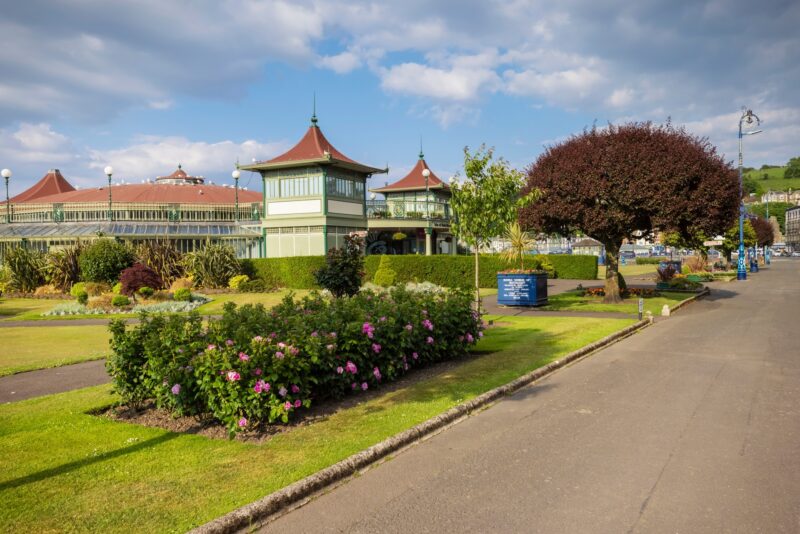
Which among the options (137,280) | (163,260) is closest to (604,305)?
(137,280)

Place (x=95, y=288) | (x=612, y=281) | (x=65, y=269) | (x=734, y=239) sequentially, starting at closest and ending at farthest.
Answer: (x=612, y=281), (x=95, y=288), (x=65, y=269), (x=734, y=239)

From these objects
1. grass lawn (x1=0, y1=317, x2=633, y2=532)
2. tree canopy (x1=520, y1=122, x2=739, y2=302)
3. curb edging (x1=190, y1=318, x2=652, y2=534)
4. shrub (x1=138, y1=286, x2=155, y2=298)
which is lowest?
curb edging (x1=190, y1=318, x2=652, y2=534)

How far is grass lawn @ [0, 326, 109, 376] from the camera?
1141 centimetres

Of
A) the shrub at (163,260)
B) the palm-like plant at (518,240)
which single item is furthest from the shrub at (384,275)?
the shrub at (163,260)

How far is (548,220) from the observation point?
2275 centimetres

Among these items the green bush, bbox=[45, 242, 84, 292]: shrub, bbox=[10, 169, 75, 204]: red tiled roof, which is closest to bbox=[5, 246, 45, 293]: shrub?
bbox=[45, 242, 84, 292]: shrub

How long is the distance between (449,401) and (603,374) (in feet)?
11.6

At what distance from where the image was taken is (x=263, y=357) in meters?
6.49

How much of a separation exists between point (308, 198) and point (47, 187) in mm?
48516

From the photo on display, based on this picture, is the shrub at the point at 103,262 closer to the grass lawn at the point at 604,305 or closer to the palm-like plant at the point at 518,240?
the palm-like plant at the point at 518,240

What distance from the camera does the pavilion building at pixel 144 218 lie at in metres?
37.7

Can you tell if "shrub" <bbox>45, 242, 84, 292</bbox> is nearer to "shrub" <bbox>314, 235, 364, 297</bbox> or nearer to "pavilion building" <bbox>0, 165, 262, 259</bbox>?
"pavilion building" <bbox>0, 165, 262, 259</bbox>

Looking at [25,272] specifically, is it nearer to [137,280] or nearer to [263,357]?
[137,280]

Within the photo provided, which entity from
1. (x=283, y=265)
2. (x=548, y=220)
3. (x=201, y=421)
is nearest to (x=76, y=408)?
(x=201, y=421)
